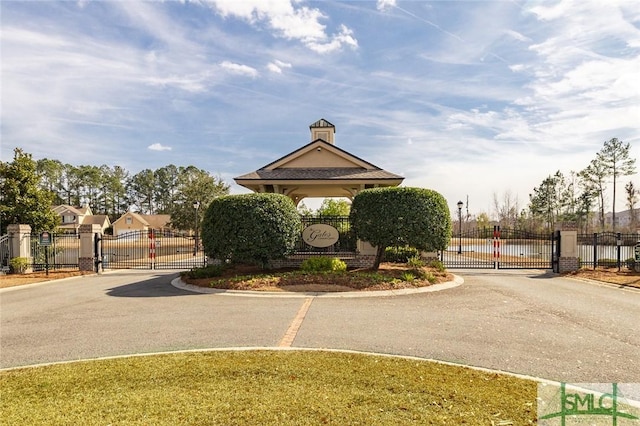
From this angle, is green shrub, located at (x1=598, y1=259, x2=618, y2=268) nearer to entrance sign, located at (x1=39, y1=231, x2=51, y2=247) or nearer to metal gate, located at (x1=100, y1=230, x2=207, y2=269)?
metal gate, located at (x1=100, y1=230, x2=207, y2=269)

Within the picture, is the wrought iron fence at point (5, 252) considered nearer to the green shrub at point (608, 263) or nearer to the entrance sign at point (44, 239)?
the entrance sign at point (44, 239)

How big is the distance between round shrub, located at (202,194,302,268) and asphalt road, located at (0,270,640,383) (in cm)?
220

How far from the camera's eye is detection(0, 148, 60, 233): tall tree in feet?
60.0

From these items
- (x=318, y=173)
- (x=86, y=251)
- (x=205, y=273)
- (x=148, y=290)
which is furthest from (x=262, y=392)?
(x=86, y=251)

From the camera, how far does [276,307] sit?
9.29m

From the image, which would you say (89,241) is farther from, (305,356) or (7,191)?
(305,356)

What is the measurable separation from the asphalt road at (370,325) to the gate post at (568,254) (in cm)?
386

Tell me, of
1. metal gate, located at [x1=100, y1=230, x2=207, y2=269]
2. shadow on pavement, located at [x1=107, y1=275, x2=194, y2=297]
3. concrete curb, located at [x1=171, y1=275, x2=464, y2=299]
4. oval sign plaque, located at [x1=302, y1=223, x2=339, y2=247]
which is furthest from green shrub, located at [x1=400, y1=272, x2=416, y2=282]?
metal gate, located at [x1=100, y1=230, x2=207, y2=269]

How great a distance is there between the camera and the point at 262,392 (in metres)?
4.25

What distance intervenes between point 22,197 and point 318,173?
1506 cm

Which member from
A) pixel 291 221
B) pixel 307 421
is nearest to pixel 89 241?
pixel 291 221

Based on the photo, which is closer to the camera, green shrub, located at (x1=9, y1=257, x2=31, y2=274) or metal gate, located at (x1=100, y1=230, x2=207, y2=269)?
green shrub, located at (x1=9, y1=257, x2=31, y2=274)

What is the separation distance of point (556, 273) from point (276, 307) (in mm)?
13083

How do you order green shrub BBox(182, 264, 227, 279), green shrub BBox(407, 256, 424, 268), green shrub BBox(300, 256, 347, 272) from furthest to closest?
1. green shrub BBox(407, 256, 424, 268)
2. green shrub BBox(300, 256, 347, 272)
3. green shrub BBox(182, 264, 227, 279)
